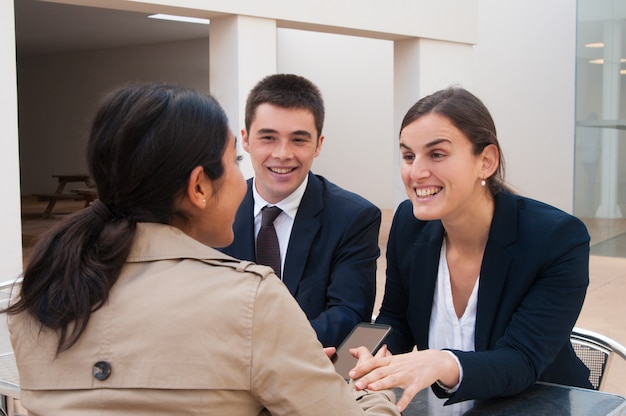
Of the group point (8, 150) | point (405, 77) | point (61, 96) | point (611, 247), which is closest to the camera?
point (8, 150)

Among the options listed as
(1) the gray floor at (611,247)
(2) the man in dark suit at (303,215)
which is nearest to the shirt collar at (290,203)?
(2) the man in dark suit at (303,215)

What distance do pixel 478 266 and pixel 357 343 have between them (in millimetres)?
423

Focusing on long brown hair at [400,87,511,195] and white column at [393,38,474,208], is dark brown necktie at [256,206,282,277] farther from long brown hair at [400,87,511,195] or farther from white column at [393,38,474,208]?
white column at [393,38,474,208]

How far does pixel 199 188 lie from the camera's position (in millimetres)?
1234

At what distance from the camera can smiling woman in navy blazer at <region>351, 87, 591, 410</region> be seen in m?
1.82

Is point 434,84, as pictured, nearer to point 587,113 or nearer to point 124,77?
point 587,113

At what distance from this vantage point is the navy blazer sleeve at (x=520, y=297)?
179cm

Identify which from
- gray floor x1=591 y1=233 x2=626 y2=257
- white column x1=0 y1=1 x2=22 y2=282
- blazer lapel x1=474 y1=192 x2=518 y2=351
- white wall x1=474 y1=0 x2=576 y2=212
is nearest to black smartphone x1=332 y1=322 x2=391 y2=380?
blazer lapel x1=474 y1=192 x2=518 y2=351

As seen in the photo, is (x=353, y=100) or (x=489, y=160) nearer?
(x=489, y=160)

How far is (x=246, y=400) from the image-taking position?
3.74 ft

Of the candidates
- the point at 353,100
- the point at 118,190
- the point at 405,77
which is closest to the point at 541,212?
the point at 118,190

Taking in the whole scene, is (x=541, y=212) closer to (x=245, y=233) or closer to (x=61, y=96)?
(x=245, y=233)

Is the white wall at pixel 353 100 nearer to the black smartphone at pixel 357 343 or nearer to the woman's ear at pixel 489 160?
the woman's ear at pixel 489 160

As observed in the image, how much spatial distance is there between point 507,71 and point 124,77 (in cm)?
838
